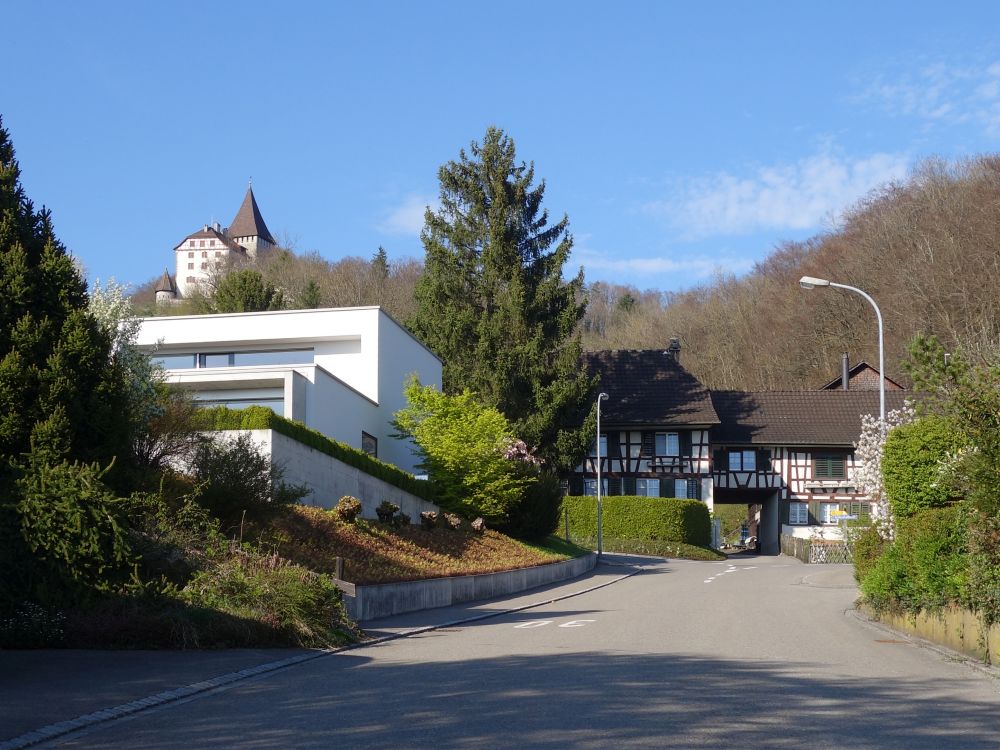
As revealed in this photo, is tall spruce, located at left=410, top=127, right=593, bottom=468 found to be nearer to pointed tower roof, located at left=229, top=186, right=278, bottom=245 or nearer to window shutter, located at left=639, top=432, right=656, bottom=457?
window shutter, located at left=639, top=432, right=656, bottom=457

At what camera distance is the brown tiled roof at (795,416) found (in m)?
61.4

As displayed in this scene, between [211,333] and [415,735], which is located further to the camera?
[211,333]

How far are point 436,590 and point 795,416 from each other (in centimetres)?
4341

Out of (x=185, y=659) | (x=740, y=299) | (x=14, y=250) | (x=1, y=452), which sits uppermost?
(x=740, y=299)

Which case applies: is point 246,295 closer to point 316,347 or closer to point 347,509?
point 316,347

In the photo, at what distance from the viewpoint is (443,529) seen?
31594 millimetres

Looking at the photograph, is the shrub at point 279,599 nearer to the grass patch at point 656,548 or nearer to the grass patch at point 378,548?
the grass patch at point 378,548

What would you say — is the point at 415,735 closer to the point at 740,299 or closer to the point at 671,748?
the point at 671,748

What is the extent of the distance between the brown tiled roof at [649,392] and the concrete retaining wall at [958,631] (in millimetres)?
42892

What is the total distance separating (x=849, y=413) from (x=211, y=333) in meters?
37.8

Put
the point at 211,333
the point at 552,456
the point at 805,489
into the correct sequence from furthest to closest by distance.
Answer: the point at 805,489, the point at 552,456, the point at 211,333

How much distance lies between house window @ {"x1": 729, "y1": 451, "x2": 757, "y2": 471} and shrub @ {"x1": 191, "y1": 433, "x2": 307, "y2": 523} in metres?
44.3

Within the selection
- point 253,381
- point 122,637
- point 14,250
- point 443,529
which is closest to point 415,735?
point 122,637

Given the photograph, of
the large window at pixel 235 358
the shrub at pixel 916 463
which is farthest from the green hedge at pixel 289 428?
the shrub at pixel 916 463
